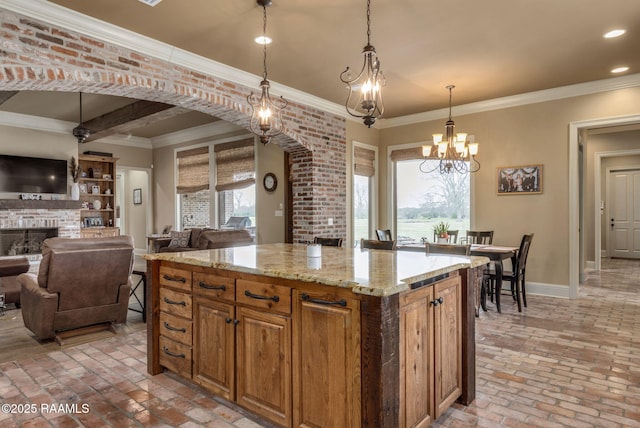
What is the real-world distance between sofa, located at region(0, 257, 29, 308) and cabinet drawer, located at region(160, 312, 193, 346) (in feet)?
10.1

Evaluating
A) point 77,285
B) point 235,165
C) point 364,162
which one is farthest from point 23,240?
point 364,162

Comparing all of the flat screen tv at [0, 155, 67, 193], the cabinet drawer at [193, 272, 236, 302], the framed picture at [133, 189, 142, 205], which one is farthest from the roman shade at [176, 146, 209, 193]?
the cabinet drawer at [193, 272, 236, 302]

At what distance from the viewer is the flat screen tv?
279 inches

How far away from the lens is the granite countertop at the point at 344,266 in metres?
1.74

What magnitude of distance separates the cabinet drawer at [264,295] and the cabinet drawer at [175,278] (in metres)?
0.55

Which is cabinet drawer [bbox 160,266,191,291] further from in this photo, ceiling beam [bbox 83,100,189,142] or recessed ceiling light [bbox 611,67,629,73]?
recessed ceiling light [bbox 611,67,629,73]

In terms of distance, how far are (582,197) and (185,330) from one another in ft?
21.3

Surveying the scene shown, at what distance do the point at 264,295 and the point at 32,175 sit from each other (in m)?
7.41

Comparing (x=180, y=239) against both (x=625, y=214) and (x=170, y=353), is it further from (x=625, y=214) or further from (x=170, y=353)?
(x=625, y=214)

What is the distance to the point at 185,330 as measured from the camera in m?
2.65

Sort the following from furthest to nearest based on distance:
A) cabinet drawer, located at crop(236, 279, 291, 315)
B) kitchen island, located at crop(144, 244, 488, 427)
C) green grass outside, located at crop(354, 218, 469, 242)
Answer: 1. green grass outside, located at crop(354, 218, 469, 242)
2. cabinet drawer, located at crop(236, 279, 291, 315)
3. kitchen island, located at crop(144, 244, 488, 427)

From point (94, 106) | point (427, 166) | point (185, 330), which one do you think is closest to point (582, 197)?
point (427, 166)

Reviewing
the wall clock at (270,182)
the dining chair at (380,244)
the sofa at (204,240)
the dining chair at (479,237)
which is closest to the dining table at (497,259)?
the dining chair at (479,237)

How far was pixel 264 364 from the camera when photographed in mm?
2139
